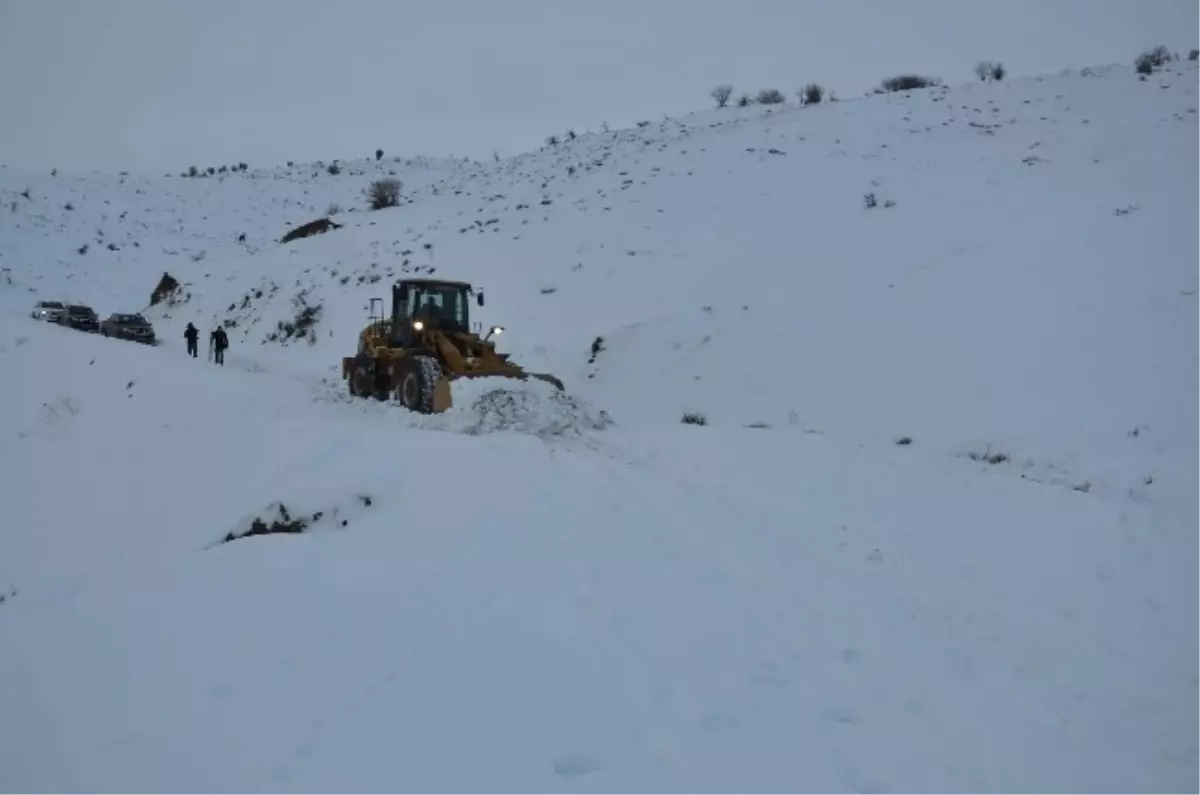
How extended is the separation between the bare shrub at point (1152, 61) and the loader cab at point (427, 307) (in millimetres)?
35517

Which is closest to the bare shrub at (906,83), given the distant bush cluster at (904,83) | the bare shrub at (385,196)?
the distant bush cluster at (904,83)

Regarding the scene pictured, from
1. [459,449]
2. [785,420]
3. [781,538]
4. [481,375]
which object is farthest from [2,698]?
[785,420]

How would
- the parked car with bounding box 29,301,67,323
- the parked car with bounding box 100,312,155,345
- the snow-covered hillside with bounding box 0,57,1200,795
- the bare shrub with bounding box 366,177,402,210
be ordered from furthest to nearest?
1. the bare shrub with bounding box 366,177,402,210
2. the parked car with bounding box 29,301,67,323
3. the parked car with bounding box 100,312,155,345
4. the snow-covered hillside with bounding box 0,57,1200,795

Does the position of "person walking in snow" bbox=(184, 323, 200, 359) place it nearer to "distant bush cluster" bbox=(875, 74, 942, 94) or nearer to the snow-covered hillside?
the snow-covered hillside

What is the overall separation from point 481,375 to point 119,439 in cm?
714

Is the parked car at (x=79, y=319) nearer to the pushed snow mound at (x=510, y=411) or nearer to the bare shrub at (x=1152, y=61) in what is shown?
the pushed snow mound at (x=510, y=411)

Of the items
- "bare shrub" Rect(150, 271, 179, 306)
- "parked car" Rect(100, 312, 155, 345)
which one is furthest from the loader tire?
"bare shrub" Rect(150, 271, 179, 306)

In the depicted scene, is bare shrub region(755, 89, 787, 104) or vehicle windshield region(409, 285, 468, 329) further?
bare shrub region(755, 89, 787, 104)

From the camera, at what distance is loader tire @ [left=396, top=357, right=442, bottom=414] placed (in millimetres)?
15516

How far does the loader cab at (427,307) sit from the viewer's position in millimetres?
17922

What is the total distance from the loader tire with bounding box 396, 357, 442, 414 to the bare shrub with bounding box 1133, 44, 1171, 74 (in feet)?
123

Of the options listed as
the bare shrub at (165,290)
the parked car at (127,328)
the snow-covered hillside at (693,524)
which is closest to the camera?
the snow-covered hillside at (693,524)

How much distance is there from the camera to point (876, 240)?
78.9 ft

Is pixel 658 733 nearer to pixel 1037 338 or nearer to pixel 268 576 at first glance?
pixel 268 576
